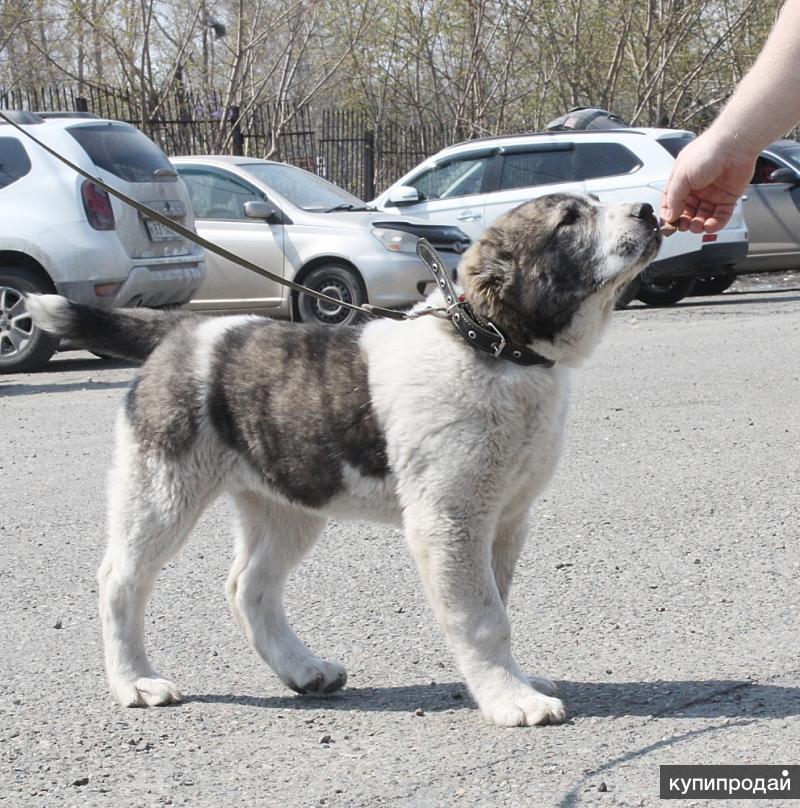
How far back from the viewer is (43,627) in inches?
187

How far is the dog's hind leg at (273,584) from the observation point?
4.11 meters

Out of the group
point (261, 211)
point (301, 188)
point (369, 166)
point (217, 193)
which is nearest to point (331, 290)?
point (261, 211)

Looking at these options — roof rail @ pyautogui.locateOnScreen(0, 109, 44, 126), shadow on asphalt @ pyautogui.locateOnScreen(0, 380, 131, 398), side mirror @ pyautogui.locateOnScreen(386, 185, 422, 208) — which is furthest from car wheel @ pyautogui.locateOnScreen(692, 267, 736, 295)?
shadow on asphalt @ pyautogui.locateOnScreen(0, 380, 131, 398)

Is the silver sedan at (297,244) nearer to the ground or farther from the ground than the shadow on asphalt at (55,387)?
farther from the ground

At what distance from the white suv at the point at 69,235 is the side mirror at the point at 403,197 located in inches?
183

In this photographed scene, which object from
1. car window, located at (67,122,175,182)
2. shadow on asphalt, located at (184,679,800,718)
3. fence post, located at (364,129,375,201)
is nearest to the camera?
shadow on asphalt, located at (184,679,800,718)

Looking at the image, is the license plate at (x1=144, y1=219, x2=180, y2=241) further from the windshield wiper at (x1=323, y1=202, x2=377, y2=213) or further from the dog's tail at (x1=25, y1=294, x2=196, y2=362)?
the dog's tail at (x1=25, y1=294, x2=196, y2=362)

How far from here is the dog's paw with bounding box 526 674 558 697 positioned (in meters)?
3.87

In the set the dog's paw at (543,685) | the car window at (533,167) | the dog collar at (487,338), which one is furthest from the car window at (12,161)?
the dog's paw at (543,685)

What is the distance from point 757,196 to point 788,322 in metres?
3.95

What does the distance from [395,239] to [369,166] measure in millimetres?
11235

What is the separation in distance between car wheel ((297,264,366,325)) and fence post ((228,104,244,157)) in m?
10.1

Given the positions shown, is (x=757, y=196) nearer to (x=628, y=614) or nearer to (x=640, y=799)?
(x=628, y=614)

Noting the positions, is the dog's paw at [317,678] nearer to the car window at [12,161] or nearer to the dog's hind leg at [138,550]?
the dog's hind leg at [138,550]
